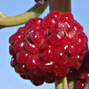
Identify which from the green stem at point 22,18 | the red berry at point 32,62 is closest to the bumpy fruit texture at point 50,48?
the red berry at point 32,62

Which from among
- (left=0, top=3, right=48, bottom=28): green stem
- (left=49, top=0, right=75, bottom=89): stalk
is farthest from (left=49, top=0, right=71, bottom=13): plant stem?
(left=0, top=3, right=48, bottom=28): green stem

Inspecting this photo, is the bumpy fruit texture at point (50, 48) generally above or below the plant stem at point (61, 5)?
below

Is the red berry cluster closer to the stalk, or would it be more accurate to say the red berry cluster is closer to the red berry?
the stalk

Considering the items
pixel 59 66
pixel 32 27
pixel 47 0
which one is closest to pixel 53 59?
pixel 59 66

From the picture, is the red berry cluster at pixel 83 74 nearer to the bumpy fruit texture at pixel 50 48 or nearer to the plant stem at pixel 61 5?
the bumpy fruit texture at pixel 50 48

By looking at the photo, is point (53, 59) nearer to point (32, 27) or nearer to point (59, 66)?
point (59, 66)
